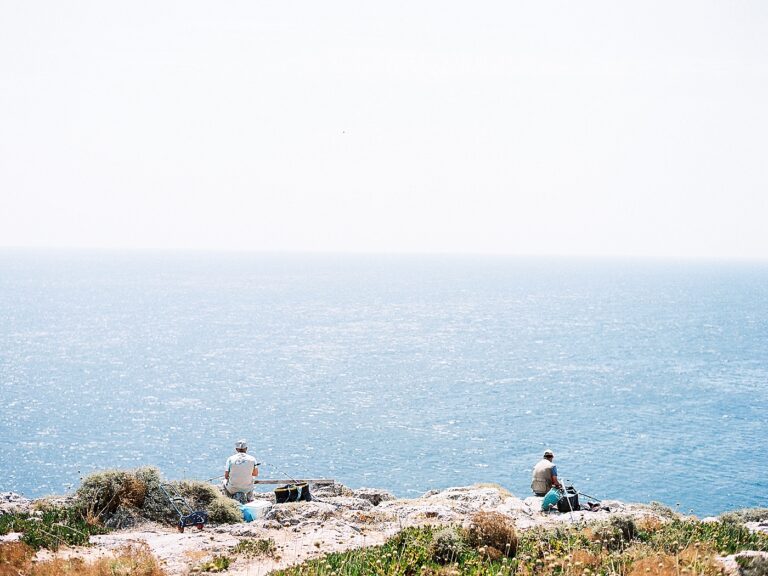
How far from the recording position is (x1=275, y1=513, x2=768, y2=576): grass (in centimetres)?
1020

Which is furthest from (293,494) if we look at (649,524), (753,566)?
(753,566)

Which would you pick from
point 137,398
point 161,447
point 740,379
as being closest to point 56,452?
point 161,447

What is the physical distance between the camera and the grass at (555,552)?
10195 mm

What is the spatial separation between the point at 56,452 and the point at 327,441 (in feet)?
93.3

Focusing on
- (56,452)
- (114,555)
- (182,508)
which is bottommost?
(56,452)

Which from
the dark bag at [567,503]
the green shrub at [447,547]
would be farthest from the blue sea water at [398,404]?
the green shrub at [447,547]

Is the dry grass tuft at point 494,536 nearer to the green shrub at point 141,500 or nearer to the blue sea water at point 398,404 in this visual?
the green shrub at point 141,500

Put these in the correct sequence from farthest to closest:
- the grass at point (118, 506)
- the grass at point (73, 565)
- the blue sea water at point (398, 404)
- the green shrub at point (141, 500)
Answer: the blue sea water at point (398, 404), the green shrub at point (141, 500), the grass at point (118, 506), the grass at point (73, 565)

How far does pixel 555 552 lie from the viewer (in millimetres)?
11328

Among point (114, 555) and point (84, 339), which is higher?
point (114, 555)

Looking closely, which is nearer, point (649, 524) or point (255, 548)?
point (255, 548)

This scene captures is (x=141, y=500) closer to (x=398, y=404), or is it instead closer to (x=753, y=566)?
(x=753, y=566)

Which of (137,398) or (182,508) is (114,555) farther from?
(137,398)

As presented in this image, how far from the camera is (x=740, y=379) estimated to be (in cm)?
9525
